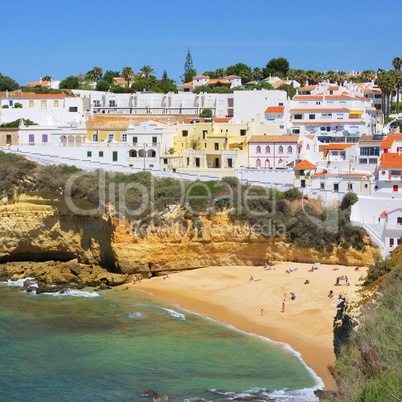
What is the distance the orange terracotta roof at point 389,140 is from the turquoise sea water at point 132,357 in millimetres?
19905

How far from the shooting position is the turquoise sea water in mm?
21922

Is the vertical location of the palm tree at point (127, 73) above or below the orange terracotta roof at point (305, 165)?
above

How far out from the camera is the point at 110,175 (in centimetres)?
3941

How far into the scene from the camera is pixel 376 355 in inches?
566

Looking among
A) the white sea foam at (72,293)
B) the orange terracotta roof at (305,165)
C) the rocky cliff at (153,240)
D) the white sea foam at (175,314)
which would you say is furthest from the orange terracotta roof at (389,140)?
the white sea foam at (72,293)

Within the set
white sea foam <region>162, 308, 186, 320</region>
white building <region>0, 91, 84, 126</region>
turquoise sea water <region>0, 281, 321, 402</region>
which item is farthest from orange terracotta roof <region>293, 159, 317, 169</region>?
white building <region>0, 91, 84, 126</region>

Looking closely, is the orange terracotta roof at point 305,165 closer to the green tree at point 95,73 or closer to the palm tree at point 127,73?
the palm tree at point 127,73

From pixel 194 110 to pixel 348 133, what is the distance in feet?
45.7

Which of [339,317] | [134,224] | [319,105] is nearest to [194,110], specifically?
[319,105]

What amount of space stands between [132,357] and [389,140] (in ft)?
85.4

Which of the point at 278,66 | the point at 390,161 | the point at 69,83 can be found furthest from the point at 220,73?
the point at 390,161

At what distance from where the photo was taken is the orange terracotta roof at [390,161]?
129 feet

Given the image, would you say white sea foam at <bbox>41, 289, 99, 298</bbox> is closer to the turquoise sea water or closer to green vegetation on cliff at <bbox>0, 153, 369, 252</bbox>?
the turquoise sea water

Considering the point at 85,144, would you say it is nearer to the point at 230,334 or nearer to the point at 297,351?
the point at 230,334
